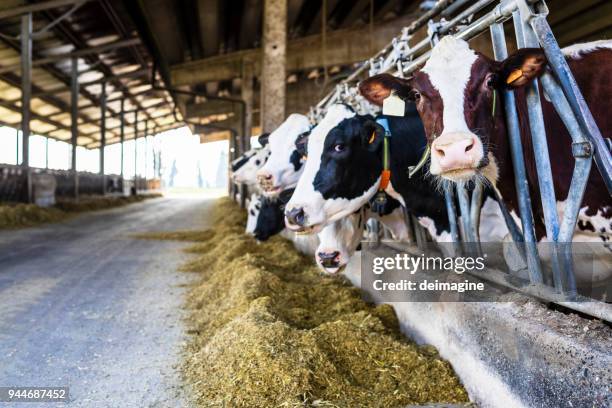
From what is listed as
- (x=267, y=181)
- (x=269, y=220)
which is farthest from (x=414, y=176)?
(x=269, y=220)

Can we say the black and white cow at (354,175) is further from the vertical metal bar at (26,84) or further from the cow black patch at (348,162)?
the vertical metal bar at (26,84)

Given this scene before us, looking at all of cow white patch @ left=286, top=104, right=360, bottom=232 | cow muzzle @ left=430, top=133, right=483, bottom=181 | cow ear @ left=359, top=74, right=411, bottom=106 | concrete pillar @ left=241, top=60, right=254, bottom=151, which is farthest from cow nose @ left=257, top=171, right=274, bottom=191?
concrete pillar @ left=241, top=60, right=254, bottom=151

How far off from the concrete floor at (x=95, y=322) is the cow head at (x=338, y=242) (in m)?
1.10

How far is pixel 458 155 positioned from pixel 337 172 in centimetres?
122

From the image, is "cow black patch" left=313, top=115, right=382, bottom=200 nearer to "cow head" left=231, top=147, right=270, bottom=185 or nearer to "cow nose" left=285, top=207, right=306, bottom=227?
"cow nose" left=285, top=207, right=306, bottom=227

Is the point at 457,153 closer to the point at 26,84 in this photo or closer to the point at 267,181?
the point at 267,181

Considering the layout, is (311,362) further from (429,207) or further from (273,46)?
(273,46)

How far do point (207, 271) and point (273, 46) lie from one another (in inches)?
167

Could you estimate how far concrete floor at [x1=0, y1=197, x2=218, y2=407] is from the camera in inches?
101

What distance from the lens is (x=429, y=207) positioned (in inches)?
129

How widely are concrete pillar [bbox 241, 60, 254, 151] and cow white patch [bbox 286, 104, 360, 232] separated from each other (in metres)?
10.4

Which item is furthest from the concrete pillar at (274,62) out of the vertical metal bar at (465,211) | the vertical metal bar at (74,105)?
the vertical metal bar at (74,105)

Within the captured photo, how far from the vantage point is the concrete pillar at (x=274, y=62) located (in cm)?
799

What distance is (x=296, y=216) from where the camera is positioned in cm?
304
